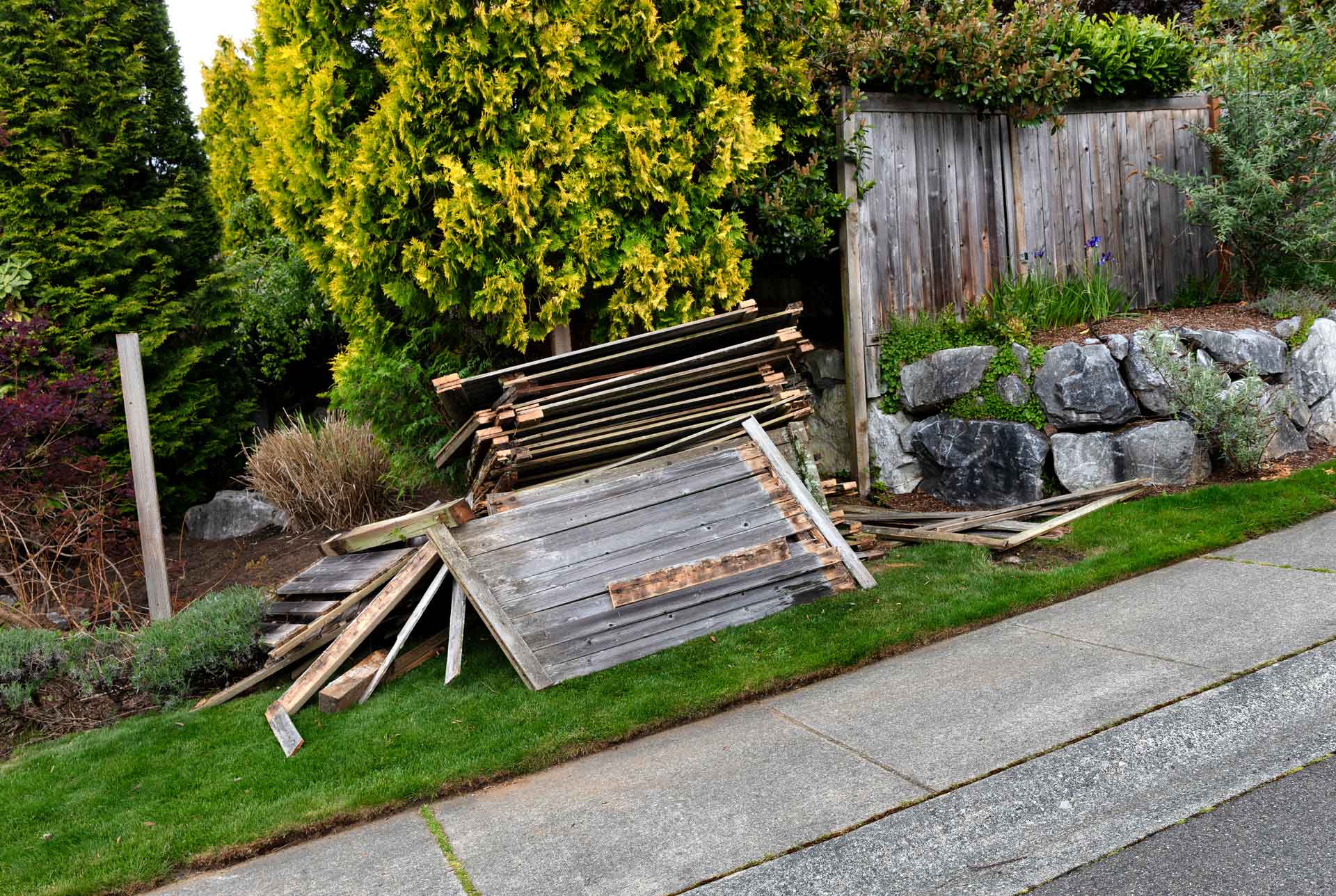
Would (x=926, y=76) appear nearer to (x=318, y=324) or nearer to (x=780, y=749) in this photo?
(x=780, y=749)

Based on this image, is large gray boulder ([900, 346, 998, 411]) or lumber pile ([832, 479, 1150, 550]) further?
large gray boulder ([900, 346, 998, 411])

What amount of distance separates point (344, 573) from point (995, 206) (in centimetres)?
593

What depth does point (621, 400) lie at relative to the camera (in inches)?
221

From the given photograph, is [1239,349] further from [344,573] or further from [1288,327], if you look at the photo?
[344,573]

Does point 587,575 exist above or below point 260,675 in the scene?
above

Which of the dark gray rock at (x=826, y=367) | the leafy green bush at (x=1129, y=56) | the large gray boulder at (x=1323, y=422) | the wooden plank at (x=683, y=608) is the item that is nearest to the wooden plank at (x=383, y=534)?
the wooden plank at (x=683, y=608)

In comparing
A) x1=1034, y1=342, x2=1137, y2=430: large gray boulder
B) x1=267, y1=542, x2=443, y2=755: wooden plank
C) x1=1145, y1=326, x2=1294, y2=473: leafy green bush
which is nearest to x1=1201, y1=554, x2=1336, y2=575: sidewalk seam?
x1=1145, y1=326, x2=1294, y2=473: leafy green bush

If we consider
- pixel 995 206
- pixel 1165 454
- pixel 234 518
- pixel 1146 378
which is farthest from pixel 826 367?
pixel 234 518

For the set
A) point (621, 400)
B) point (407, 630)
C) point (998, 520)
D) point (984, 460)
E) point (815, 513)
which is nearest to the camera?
point (407, 630)

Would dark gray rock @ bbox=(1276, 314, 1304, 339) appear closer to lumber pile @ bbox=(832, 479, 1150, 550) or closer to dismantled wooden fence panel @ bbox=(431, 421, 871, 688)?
lumber pile @ bbox=(832, 479, 1150, 550)

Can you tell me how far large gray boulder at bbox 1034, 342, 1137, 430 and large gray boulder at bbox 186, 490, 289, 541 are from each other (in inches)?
255

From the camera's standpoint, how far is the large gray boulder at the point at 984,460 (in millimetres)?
6973

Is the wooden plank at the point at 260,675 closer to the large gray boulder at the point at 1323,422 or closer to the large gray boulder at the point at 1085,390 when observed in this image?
the large gray boulder at the point at 1085,390

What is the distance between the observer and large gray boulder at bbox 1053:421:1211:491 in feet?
22.2
